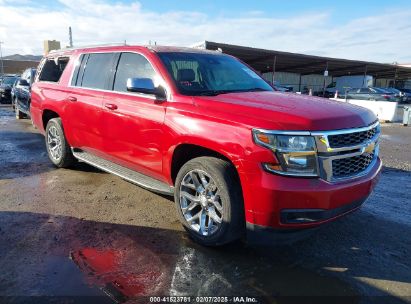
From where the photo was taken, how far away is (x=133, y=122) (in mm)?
4227

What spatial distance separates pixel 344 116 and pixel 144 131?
208 cm

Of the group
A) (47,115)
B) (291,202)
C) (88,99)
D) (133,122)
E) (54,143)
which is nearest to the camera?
(291,202)

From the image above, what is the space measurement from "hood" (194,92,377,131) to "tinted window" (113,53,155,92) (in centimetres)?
93

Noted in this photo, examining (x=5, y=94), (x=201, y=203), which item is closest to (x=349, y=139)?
(x=201, y=203)

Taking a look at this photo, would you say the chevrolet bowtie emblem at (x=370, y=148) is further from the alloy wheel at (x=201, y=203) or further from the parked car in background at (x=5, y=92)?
the parked car in background at (x=5, y=92)

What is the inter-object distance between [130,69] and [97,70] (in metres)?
0.83

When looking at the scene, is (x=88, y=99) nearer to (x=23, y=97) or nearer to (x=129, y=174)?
(x=129, y=174)

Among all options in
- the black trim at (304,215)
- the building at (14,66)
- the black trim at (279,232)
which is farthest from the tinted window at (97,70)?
the building at (14,66)

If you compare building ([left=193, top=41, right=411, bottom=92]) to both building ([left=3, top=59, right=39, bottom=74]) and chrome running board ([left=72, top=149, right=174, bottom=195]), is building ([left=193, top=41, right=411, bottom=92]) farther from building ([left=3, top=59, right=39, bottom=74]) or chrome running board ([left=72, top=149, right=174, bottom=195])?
building ([left=3, top=59, right=39, bottom=74])

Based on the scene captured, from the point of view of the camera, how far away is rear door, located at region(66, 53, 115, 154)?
4.91 m

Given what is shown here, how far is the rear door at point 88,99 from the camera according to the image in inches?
193

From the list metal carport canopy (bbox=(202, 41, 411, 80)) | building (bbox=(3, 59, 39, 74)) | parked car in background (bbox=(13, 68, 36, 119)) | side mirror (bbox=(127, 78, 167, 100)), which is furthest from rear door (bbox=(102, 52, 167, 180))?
building (bbox=(3, 59, 39, 74))

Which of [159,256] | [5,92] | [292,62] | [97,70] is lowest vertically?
[5,92]

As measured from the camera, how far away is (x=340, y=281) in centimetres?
309
